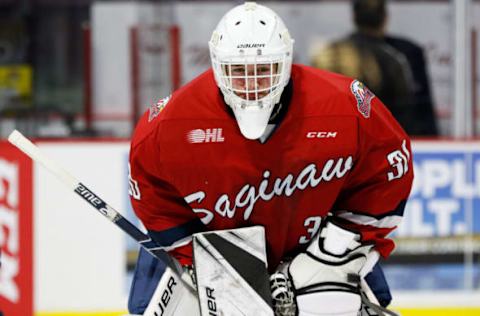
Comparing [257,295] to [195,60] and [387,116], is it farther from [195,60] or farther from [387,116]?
[195,60]

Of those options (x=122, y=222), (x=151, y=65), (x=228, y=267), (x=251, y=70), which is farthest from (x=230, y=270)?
(x=151, y=65)

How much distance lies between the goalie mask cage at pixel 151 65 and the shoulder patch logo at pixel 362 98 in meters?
1.76

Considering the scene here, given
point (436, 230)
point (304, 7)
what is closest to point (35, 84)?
point (304, 7)

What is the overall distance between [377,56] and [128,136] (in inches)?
39.5

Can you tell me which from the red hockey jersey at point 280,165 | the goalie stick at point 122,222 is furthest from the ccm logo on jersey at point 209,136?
the goalie stick at point 122,222

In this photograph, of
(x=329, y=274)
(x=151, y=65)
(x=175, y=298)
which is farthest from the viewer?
(x=151, y=65)

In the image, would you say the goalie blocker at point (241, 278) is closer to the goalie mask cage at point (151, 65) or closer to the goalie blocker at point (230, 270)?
the goalie blocker at point (230, 270)

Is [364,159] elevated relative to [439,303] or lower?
elevated

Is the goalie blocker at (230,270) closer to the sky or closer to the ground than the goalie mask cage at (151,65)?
closer to the ground

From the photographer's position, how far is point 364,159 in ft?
8.49

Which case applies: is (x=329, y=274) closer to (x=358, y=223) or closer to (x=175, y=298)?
(x=358, y=223)

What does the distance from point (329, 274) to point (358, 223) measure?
161 mm

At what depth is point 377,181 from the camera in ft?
8.57

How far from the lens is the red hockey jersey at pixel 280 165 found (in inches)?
100.0
